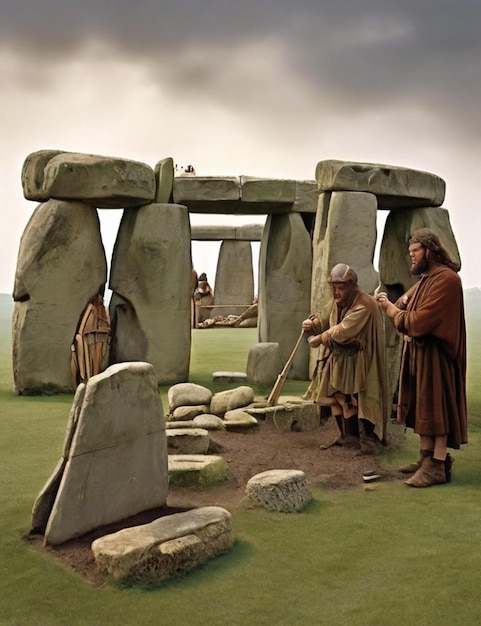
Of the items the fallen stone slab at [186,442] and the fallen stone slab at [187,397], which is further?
the fallen stone slab at [187,397]

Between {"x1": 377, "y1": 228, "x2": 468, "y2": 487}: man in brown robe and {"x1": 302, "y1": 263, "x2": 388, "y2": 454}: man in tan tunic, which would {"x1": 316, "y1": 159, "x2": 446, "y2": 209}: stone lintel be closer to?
{"x1": 302, "y1": 263, "x2": 388, "y2": 454}: man in tan tunic

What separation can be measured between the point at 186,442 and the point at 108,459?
1651 mm

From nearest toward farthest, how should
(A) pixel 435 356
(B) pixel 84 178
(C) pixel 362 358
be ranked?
(A) pixel 435 356
(C) pixel 362 358
(B) pixel 84 178

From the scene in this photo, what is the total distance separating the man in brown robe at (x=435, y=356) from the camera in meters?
4.95

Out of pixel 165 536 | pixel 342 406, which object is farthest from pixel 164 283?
pixel 165 536

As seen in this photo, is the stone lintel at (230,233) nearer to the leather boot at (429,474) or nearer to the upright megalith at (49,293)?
the upright megalith at (49,293)

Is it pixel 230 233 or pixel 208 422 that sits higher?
pixel 230 233

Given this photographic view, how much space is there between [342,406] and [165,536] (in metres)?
2.64

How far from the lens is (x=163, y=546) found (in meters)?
3.46

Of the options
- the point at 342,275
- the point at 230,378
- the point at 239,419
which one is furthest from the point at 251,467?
the point at 230,378

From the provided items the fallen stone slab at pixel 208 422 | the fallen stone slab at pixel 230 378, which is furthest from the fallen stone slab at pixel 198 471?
the fallen stone slab at pixel 230 378

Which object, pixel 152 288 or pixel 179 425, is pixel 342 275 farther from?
pixel 152 288

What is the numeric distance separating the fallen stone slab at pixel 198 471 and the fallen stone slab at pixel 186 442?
51cm

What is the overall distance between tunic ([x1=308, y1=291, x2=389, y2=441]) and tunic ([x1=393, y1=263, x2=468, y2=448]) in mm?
627
